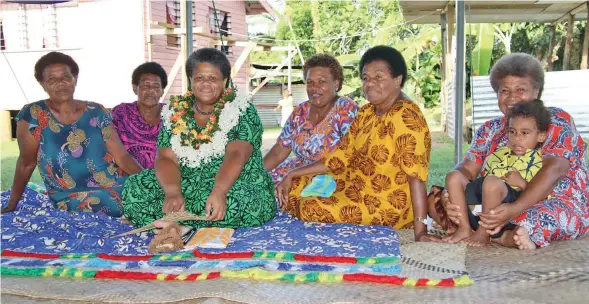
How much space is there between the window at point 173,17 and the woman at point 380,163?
11047mm

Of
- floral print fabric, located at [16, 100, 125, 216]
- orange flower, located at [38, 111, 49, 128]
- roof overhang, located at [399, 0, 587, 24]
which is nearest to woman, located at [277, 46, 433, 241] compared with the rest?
floral print fabric, located at [16, 100, 125, 216]

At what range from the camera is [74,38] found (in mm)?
13422

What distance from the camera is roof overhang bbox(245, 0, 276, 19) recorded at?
1768 cm

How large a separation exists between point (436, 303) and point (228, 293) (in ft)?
2.72

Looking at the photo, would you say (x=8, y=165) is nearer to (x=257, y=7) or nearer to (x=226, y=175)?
(x=226, y=175)

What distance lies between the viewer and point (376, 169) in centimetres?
361

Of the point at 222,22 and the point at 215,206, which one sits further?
the point at 222,22

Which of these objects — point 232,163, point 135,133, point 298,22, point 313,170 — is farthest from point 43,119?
point 298,22

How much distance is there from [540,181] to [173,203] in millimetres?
1972

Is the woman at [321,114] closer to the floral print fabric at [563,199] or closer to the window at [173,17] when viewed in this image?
the floral print fabric at [563,199]

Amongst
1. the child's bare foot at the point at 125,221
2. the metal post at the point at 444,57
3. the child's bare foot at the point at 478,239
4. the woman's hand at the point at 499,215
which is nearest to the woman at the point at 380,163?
the child's bare foot at the point at 478,239

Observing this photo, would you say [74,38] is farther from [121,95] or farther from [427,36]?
[427,36]

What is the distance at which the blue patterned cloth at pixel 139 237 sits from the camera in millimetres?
3105

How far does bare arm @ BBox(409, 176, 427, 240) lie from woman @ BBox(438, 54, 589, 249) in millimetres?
132
